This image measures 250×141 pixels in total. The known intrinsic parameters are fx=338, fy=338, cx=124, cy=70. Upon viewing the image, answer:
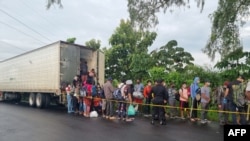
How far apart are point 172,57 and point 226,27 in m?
9.97

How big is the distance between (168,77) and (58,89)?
6.05 metres

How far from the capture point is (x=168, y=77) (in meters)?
18.8

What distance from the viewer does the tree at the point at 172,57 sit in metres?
24.6

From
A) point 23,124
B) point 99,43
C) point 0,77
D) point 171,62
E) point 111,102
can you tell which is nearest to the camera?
point 23,124

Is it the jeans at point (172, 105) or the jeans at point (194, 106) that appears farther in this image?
the jeans at point (172, 105)

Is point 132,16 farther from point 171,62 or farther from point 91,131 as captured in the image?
point 171,62

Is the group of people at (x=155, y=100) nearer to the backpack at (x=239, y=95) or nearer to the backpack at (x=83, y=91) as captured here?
the backpack at (x=83, y=91)

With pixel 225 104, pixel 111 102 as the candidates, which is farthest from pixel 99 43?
pixel 225 104

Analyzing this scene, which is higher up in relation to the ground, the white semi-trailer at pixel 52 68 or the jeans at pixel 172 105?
the white semi-trailer at pixel 52 68

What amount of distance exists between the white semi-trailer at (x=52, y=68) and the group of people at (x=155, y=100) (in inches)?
Answer: 33.5

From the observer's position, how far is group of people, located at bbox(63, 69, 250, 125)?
502 inches

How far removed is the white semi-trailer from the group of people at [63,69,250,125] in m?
0.85
